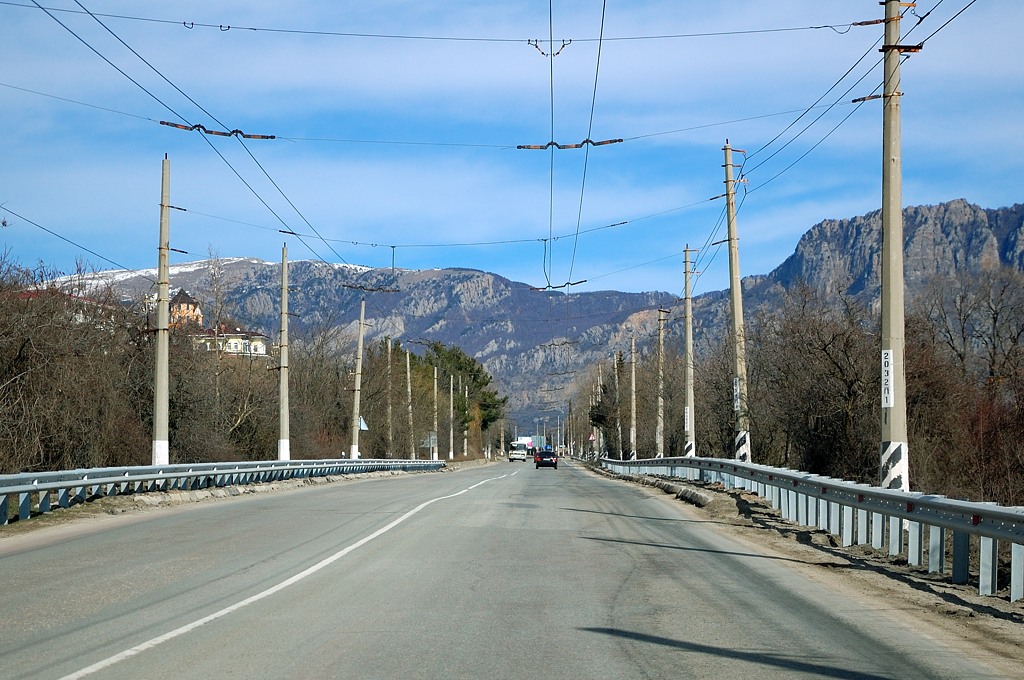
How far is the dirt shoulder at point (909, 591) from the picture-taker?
347 inches

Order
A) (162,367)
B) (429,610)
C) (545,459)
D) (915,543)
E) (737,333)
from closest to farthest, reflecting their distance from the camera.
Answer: (429,610), (915,543), (162,367), (737,333), (545,459)

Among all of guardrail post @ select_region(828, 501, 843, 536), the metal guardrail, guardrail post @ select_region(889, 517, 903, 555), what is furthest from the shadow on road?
the metal guardrail

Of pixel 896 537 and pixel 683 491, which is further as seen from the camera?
pixel 683 491

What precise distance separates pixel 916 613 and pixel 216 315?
5338 centimetres

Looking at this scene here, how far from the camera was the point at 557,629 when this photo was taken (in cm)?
906

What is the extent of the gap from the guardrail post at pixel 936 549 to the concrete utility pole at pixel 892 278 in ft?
11.4

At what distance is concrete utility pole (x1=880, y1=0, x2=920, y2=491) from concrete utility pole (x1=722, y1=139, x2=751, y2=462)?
12654mm

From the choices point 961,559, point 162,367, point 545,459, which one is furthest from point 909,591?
point 545,459

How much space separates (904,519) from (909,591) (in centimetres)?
201

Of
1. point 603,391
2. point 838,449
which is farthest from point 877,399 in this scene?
point 603,391

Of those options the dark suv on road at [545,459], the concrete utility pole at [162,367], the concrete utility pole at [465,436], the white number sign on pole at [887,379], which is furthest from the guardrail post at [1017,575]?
the concrete utility pole at [465,436]

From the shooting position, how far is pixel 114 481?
23.6m

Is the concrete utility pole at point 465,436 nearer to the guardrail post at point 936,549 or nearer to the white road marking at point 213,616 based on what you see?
the white road marking at point 213,616

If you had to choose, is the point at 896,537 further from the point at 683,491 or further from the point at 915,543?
the point at 683,491
